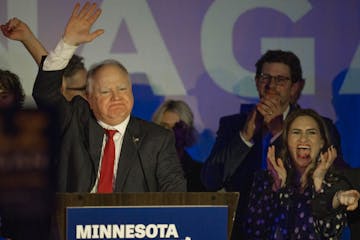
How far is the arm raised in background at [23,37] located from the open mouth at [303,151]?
1686mm

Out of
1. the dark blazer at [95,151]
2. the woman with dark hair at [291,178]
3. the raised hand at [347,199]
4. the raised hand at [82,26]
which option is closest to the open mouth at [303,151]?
the woman with dark hair at [291,178]

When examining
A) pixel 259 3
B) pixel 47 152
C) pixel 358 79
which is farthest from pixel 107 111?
pixel 47 152

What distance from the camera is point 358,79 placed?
5.03m

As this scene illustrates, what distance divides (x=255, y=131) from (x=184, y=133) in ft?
1.51

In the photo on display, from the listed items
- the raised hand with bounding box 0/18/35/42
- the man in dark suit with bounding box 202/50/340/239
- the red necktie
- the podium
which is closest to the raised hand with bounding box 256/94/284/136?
the man in dark suit with bounding box 202/50/340/239

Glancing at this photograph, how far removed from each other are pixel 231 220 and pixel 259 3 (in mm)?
3102

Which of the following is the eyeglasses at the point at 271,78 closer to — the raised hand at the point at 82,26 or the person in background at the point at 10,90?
the raised hand at the point at 82,26

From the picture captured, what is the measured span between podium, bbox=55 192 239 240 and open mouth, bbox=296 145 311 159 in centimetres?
293

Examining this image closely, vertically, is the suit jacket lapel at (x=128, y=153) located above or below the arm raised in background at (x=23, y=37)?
below

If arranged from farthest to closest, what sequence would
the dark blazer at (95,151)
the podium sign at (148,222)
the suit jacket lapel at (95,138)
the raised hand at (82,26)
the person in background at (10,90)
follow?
1. the person in background at (10,90)
2. the raised hand at (82,26)
3. the suit jacket lapel at (95,138)
4. the dark blazer at (95,151)
5. the podium sign at (148,222)

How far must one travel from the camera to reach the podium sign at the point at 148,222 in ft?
6.55

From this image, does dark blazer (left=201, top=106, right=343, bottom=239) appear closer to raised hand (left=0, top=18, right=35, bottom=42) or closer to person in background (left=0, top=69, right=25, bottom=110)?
person in background (left=0, top=69, right=25, bottom=110)

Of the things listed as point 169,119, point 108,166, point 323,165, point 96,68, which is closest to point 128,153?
point 108,166

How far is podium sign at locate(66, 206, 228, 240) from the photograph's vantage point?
200 centimetres
